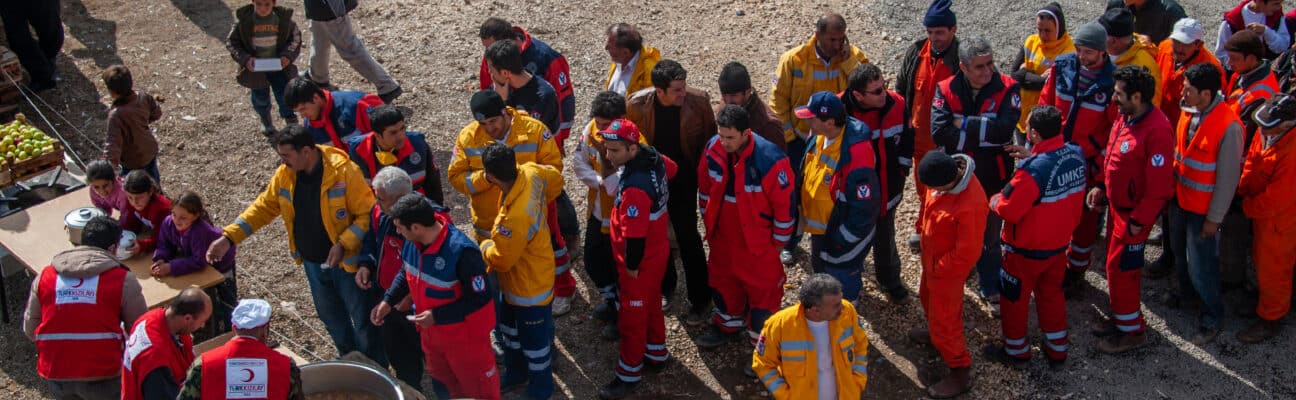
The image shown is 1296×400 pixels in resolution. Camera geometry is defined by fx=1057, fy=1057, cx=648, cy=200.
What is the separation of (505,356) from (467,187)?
45.6 inches

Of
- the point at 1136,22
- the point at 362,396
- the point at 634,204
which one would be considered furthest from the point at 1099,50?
the point at 362,396

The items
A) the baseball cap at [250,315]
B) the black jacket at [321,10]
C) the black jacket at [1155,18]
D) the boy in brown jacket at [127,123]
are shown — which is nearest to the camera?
the baseball cap at [250,315]

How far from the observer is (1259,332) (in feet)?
23.2

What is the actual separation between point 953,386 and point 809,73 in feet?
8.21

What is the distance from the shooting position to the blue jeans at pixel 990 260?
24.0 ft

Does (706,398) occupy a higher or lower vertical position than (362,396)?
lower

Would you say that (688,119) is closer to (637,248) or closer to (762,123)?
(762,123)

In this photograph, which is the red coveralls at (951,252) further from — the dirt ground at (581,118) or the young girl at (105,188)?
the young girl at (105,188)

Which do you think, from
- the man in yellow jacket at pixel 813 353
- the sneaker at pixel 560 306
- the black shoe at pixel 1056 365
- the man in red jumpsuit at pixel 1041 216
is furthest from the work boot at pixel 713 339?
the black shoe at pixel 1056 365

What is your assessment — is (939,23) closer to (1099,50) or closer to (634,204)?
(1099,50)

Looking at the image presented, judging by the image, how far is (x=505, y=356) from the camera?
7039mm

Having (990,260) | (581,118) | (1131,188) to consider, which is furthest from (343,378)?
(581,118)

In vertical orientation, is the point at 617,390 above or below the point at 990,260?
below

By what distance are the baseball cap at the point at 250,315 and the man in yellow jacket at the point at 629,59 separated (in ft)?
11.7
